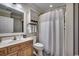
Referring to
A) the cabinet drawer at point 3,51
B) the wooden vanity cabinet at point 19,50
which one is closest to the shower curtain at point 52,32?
the wooden vanity cabinet at point 19,50

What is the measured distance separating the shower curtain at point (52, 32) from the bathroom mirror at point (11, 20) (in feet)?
1.15

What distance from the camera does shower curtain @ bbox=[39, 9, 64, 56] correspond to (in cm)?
156

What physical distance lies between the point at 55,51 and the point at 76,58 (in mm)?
326

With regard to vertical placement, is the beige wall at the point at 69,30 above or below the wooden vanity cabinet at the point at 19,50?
above

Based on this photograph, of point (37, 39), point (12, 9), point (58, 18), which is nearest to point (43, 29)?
point (37, 39)

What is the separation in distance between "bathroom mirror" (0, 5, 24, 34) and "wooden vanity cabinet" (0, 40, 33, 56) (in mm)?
241

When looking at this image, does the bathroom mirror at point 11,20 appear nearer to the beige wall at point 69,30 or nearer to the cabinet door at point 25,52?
the cabinet door at point 25,52

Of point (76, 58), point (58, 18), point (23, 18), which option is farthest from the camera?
point (23, 18)

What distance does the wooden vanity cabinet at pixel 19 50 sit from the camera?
4.78ft

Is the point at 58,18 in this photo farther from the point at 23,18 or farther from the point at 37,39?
the point at 23,18

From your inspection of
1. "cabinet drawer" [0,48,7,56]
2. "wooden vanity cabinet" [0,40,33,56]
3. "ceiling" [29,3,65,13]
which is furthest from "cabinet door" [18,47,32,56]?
"ceiling" [29,3,65,13]

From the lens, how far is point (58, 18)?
5.15ft

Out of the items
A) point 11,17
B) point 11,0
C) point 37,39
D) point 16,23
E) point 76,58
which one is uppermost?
point 11,0

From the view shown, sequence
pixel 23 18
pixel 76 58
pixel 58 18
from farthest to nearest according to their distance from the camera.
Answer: pixel 23 18 < pixel 58 18 < pixel 76 58
